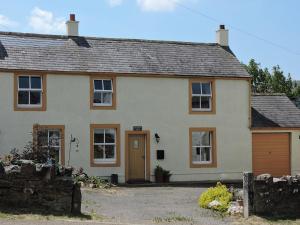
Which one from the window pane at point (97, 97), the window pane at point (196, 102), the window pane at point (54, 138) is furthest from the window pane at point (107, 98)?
the window pane at point (196, 102)

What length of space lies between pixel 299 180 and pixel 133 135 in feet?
36.0

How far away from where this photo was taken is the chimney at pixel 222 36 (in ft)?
100

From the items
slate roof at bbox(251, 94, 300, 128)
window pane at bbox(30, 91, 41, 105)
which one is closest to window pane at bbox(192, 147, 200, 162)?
slate roof at bbox(251, 94, 300, 128)

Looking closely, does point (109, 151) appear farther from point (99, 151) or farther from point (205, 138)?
point (205, 138)

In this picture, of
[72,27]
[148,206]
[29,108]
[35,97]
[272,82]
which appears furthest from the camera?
[272,82]

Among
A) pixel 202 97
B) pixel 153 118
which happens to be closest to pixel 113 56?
pixel 153 118

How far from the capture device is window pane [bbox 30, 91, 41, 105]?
24656mm

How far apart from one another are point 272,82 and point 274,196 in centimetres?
3453

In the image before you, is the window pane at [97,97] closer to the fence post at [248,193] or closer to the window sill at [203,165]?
the window sill at [203,165]

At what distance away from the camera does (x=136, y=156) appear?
26297 mm

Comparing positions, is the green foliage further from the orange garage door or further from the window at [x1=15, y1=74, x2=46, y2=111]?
the window at [x1=15, y1=74, x2=46, y2=111]

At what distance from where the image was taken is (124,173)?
25703mm

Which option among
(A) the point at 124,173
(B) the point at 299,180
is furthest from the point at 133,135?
(B) the point at 299,180

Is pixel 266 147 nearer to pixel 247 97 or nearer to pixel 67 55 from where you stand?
pixel 247 97
